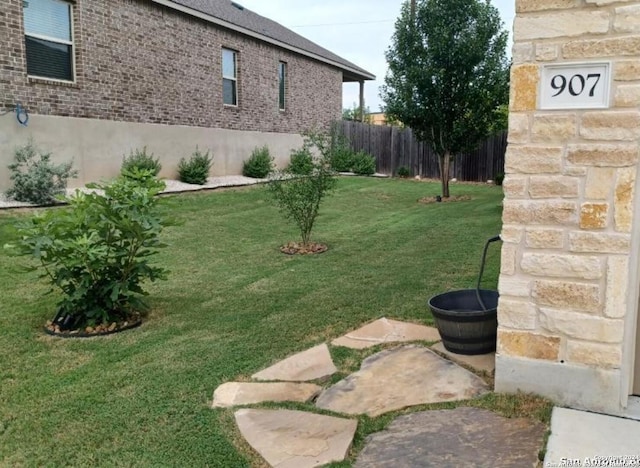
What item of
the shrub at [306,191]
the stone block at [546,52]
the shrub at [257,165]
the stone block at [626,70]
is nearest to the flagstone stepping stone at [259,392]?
the stone block at [546,52]

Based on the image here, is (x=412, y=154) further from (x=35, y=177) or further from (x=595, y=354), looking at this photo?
(x=595, y=354)

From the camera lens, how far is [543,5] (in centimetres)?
254

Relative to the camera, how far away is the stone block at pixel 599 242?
2479 millimetres

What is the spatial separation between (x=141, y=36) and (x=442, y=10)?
630cm

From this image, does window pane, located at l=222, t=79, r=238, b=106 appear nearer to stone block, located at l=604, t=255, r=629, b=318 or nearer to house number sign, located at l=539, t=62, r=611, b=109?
house number sign, located at l=539, t=62, r=611, b=109

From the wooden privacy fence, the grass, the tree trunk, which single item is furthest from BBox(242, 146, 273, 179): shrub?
the grass

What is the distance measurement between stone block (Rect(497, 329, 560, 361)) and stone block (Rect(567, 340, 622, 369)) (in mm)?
67

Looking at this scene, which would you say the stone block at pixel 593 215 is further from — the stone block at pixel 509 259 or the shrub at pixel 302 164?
the shrub at pixel 302 164

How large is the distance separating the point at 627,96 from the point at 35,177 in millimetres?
8581

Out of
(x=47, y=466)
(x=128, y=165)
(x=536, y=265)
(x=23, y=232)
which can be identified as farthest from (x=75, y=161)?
(x=536, y=265)

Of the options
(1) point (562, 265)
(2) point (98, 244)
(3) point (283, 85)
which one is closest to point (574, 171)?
(1) point (562, 265)

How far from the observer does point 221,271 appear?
19.1 feet

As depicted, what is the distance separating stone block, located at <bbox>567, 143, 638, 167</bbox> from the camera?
2441mm

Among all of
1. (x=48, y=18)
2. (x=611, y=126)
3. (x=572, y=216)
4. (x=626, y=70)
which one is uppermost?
(x=48, y=18)
